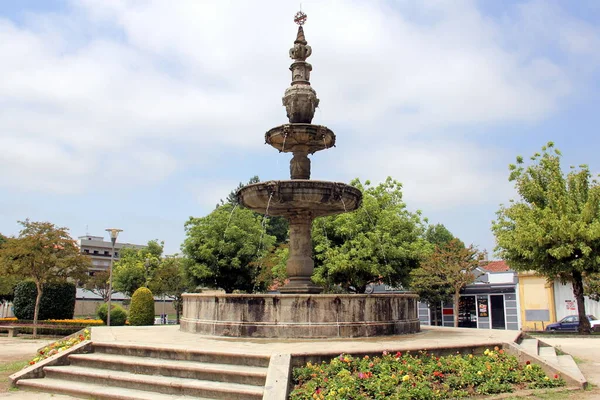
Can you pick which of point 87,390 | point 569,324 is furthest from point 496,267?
point 87,390

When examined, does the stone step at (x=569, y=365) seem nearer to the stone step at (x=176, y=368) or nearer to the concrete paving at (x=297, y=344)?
the concrete paving at (x=297, y=344)

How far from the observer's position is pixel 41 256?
1065 inches

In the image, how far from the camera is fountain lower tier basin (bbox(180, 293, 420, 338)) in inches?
408

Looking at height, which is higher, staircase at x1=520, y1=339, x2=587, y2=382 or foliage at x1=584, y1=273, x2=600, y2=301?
foliage at x1=584, y1=273, x2=600, y2=301

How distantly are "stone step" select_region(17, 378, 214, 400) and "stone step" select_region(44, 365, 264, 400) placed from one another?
8cm

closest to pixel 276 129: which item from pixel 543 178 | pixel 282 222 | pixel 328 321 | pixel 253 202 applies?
pixel 253 202

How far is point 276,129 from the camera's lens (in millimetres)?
12992

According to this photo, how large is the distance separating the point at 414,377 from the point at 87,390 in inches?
196

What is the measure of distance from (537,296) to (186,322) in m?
32.9

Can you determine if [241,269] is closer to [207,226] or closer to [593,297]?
[207,226]

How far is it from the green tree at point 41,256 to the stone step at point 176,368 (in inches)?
816

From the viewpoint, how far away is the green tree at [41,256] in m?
27.0

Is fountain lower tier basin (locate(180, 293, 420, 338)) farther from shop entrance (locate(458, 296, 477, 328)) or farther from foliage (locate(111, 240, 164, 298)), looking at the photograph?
foliage (locate(111, 240, 164, 298))

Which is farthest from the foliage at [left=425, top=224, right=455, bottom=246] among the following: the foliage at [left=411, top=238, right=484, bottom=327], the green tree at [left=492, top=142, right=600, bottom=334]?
the green tree at [left=492, top=142, right=600, bottom=334]
